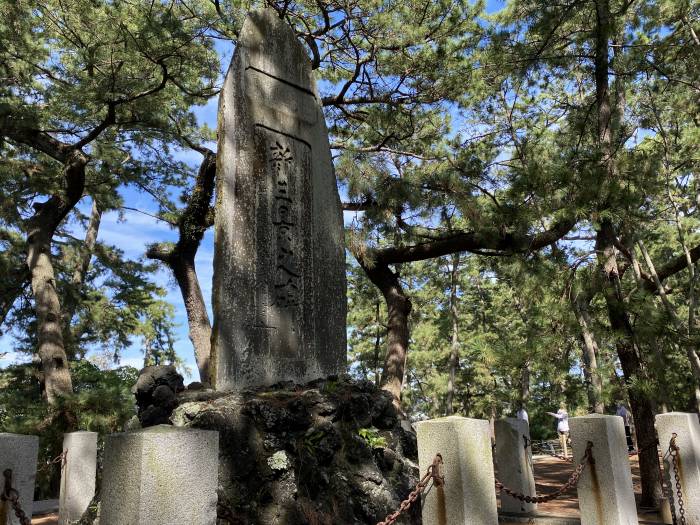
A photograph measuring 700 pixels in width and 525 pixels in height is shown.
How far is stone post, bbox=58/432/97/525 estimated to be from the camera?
6.49 meters

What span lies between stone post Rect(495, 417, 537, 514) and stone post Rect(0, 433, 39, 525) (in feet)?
16.1

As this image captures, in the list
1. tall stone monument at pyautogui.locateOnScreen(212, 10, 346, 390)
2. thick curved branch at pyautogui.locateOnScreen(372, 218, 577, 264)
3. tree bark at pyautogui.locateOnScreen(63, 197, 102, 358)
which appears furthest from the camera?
tree bark at pyautogui.locateOnScreen(63, 197, 102, 358)

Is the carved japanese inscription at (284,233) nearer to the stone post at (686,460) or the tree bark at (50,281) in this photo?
the stone post at (686,460)

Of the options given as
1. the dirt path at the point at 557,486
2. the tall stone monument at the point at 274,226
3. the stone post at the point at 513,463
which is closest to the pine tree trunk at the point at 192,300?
the tall stone monument at the point at 274,226

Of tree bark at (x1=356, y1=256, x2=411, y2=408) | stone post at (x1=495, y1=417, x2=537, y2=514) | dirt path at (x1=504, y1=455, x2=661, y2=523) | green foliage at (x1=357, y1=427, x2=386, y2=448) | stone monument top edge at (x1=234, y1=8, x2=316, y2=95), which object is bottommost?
dirt path at (x1=504, y1=455, x2=661, y2=523)

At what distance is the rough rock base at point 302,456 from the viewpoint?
13.7ft

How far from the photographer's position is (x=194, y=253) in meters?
10.8

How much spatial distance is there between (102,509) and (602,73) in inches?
290

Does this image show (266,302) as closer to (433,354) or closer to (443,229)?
(443,229)

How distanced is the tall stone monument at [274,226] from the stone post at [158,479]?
2913mm

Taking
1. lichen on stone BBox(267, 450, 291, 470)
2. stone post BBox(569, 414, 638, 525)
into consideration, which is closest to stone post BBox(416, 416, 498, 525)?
lichen on stone BBox(267, 450, 291, 470)

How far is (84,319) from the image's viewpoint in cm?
1680

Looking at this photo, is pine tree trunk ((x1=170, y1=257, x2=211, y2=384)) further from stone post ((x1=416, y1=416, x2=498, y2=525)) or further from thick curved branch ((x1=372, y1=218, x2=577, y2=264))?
stone post ((x1=416, y1=416, x2=498, y2=525))

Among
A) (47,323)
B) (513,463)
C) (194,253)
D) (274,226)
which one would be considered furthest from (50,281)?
(513,463)
